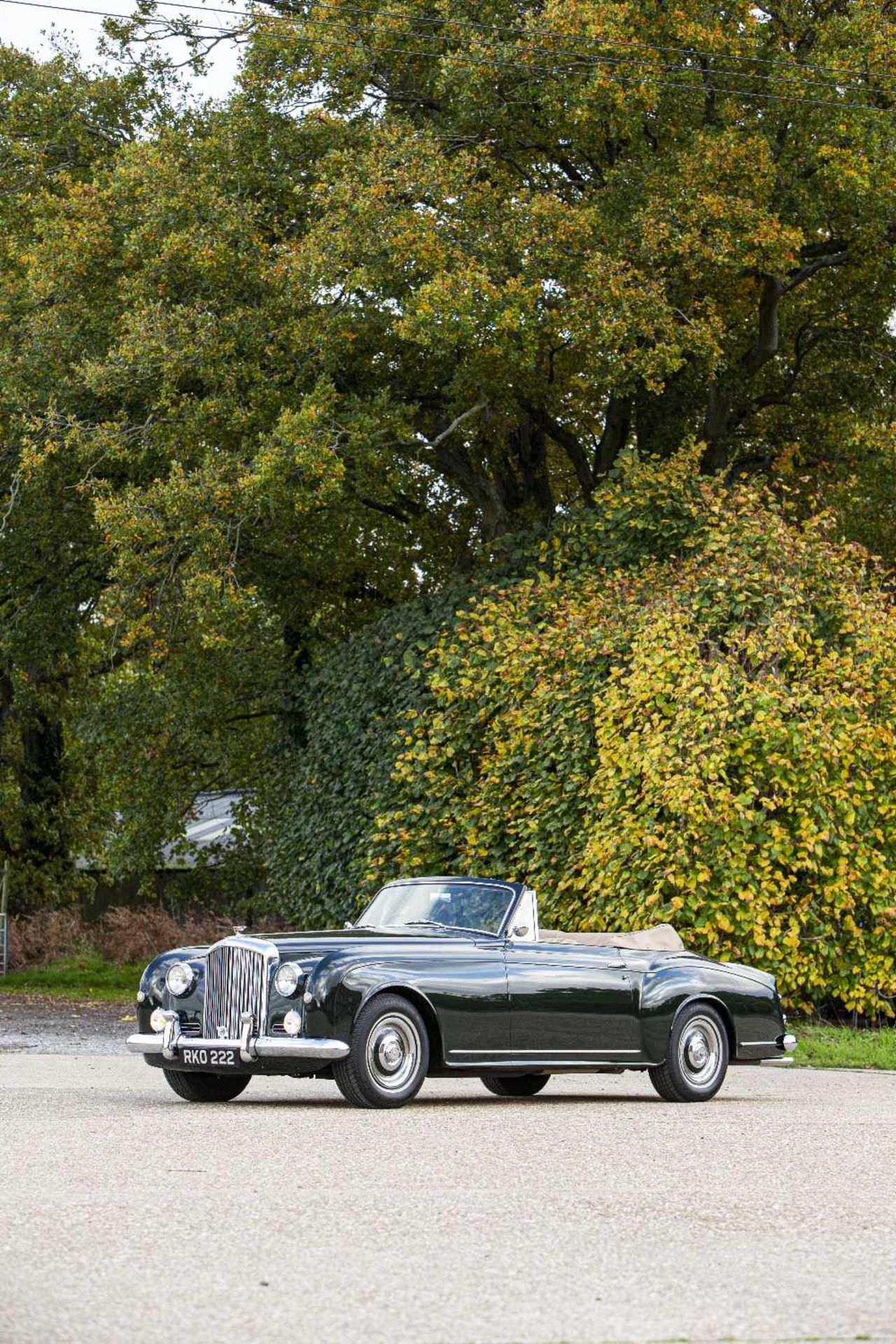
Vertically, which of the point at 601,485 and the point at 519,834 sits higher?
the point at 601,485

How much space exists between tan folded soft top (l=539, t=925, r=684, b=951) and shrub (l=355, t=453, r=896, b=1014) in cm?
271

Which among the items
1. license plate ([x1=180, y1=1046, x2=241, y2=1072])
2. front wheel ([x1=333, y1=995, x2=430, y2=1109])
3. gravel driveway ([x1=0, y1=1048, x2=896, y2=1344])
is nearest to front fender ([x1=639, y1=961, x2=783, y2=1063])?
gravel driveway ([x1=0, y1=1048, x2=896, y2=1344])

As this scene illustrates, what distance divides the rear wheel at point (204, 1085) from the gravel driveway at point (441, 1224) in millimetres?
192

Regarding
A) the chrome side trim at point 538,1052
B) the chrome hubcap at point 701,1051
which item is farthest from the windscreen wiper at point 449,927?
the chrome hubcap at point 701,1051

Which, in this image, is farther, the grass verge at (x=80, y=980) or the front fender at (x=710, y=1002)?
the grass verge at (x=80, y=980)

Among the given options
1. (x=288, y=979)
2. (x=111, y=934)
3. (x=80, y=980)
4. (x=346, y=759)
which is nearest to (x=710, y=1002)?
(x=288, y=979)

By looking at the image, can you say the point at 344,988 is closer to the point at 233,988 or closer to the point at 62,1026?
the point at 233,988

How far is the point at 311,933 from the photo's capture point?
11.7 meters

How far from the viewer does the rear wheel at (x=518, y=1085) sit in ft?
42.6

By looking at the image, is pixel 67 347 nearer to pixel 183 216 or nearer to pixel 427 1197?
pixel 183 216

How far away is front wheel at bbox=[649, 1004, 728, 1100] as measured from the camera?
12180 mm

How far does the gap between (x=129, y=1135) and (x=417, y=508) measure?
17331 mm

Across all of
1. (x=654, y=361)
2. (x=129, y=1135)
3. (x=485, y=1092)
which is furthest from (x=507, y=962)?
(x=654, y=361)

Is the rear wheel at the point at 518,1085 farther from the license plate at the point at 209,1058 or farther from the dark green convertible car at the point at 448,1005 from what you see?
the license plate at the point at 209,1058
